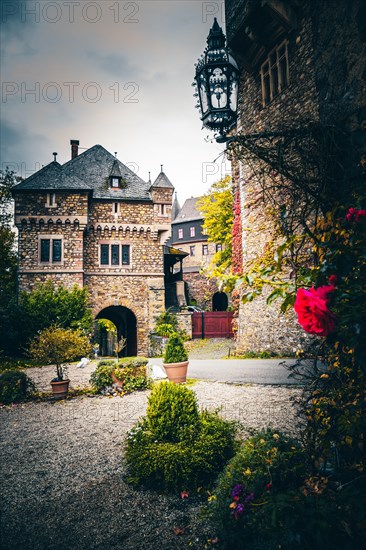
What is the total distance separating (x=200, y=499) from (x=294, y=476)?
4.45 feet

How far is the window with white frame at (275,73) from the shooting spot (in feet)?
29.6

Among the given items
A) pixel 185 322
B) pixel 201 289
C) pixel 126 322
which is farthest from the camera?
pixel 201 289

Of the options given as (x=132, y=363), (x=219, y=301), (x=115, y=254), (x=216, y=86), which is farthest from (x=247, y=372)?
(x=219, y=301)

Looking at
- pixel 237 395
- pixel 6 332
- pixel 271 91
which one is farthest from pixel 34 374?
pixel 271 91

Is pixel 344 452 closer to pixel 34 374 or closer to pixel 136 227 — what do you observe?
pixel 34 374

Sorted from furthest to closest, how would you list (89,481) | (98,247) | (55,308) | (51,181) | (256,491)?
(98,247) < (51,181) < (55,308) < (89,481) < (256,491)

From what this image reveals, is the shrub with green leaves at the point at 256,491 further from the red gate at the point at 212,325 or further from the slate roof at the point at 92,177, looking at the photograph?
the red gate at the point at 212,325

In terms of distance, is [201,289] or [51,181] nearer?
[51,181]

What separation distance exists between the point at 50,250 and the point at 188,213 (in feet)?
80.2

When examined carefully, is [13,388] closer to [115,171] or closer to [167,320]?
[167,320]

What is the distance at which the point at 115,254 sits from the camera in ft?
65.4

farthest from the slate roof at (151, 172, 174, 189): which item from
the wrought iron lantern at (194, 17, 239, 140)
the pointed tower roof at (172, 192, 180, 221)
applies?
the pointed tower roof at (172, 192, 180, 221)

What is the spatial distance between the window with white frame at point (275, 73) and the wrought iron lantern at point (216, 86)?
581 cm

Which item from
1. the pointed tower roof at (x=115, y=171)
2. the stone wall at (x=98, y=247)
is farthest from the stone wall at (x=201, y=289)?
A: the pointed tower roof at (x=115, y=171)
